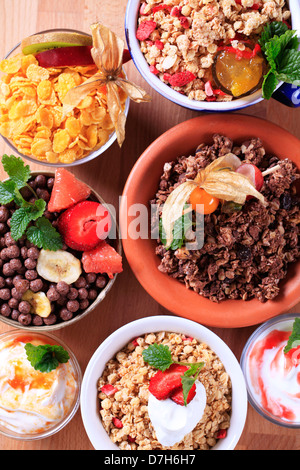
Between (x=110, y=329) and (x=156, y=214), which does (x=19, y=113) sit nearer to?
(x=156, y=214)

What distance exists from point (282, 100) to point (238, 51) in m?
0.20

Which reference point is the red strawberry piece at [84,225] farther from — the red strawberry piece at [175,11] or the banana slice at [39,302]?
the red strawberry piece at [175,11]

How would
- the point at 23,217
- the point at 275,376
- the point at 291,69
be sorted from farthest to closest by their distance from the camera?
the point at 275,376 → the point at 23,217 → the point at 291,69

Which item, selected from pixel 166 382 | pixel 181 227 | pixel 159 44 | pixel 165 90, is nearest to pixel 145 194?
pixel 181 227

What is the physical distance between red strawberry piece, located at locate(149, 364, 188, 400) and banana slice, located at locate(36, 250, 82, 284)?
1.11 feet

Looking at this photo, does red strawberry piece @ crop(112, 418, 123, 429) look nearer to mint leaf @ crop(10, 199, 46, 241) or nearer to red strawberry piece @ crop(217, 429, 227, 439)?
red strawberry piece @ crop(217, 429, 227, 439)

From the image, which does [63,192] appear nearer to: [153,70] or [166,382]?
[153,70]

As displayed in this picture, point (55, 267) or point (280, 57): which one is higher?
point (280, 57)

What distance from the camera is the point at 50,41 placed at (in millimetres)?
1311

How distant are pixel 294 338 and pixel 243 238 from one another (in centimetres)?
29

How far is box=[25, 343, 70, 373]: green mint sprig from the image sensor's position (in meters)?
1.33

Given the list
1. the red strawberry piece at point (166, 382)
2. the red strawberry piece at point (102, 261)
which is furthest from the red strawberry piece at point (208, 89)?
the red strawberry piece at point (166, 382)

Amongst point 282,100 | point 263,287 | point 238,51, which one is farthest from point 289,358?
point 238,51
